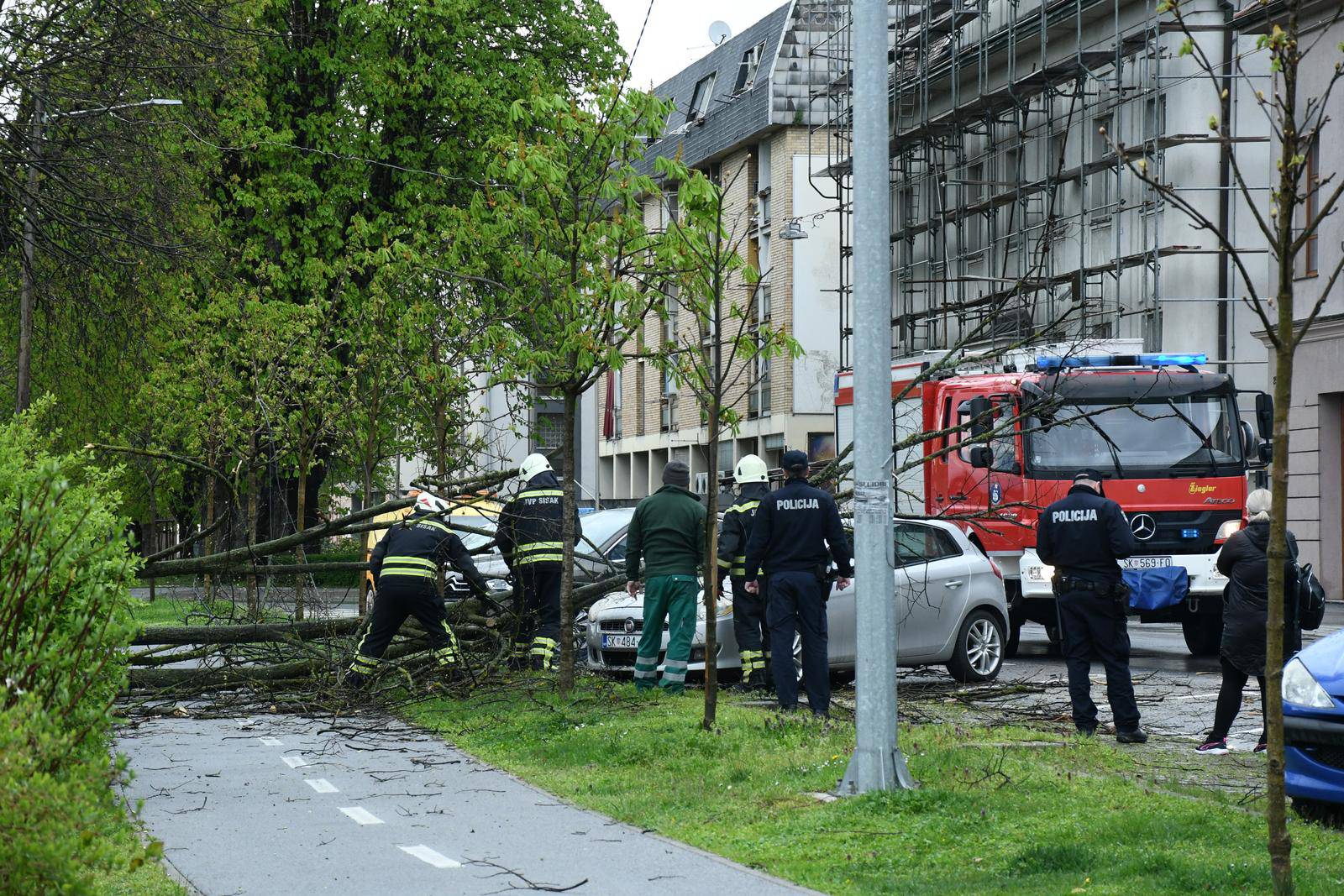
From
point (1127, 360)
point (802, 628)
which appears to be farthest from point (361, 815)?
point (1127, 360)

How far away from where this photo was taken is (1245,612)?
33.3 feet

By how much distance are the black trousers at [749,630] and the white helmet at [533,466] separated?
6.83ft

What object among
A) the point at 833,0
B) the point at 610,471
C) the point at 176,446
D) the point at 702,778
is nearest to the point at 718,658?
the point at 702,778

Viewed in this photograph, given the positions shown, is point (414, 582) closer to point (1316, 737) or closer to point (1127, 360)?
point (1316, 737)

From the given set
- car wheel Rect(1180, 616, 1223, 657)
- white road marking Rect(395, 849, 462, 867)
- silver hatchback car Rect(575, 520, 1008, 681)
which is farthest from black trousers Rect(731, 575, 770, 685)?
car wheel Rect(1180, 616, 1223, 657)

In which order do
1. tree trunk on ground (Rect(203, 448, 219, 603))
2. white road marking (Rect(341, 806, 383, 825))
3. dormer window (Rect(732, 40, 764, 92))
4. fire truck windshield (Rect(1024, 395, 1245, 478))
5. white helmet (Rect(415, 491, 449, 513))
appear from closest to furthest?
white road marking (Rect(341, 806, 383, 825)) < white helmet (Rect(415, 491, 449, 513)) < tree trunk on ground (Rect(203, 448, 219, 603)) < fire truck windshield (Rect(1024, 395, 1245, 478)) < dormer window (Rect(732, 40, 764, 92))

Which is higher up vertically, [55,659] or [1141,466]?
[1141,466]

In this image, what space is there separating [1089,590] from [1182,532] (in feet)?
20.9

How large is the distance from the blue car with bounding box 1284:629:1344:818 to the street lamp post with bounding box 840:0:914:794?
6.38ft

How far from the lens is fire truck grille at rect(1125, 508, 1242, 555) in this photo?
17.0m

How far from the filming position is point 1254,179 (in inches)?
1165

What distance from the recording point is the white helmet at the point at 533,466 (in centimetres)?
1448

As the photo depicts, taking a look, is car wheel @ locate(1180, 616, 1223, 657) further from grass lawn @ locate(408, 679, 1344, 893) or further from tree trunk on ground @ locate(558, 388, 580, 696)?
tree trunk on ground @ locate(558, 388, 580, 696)

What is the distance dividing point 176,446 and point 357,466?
3.41 metres
